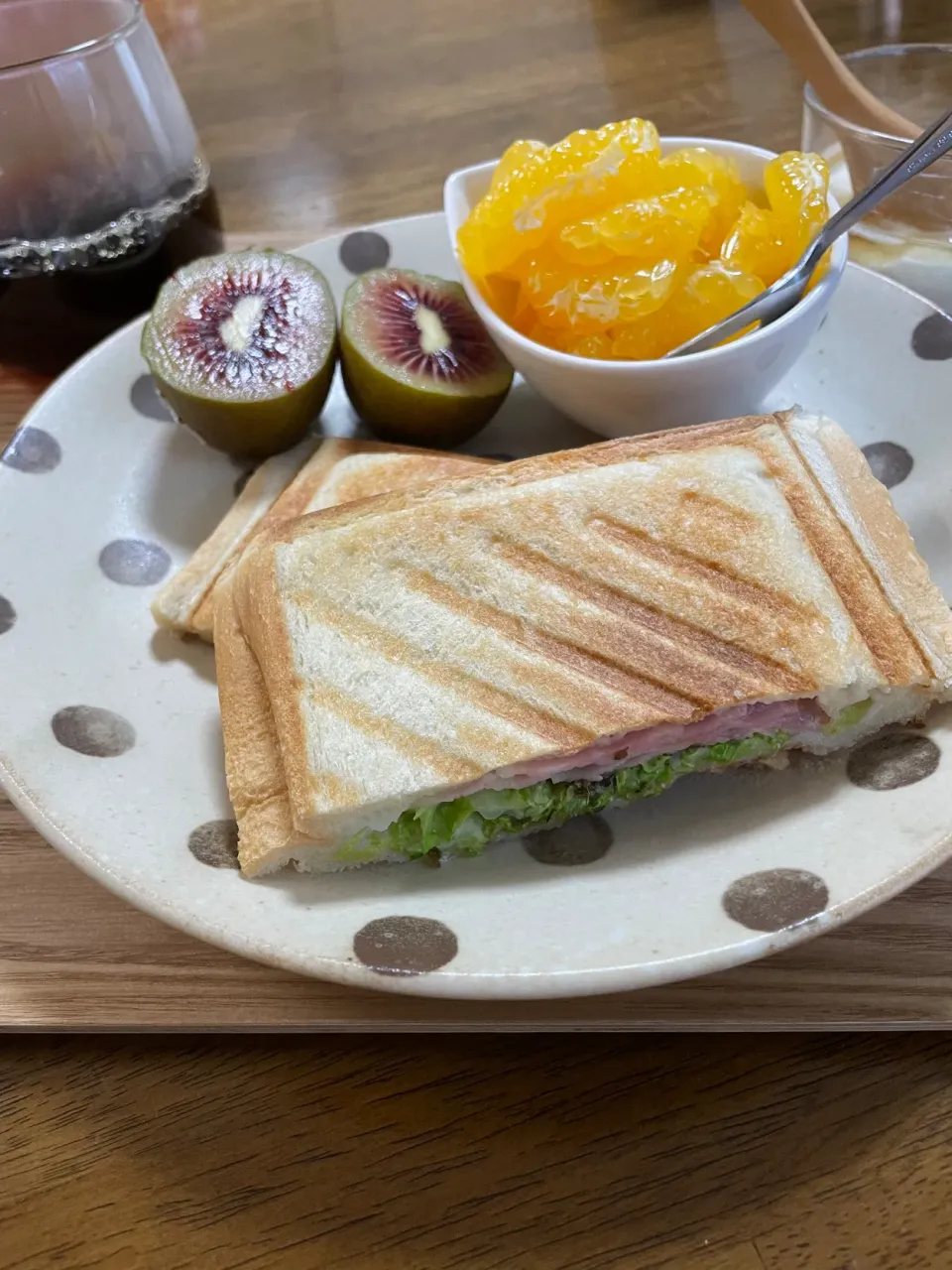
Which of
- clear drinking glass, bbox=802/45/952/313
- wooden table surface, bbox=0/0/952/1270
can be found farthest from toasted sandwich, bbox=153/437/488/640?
clear drinking glass, bbox=802/45/952/313

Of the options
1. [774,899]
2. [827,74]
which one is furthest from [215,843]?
[827,74]

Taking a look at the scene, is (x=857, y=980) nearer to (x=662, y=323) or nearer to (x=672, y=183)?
(x=662, y=323)

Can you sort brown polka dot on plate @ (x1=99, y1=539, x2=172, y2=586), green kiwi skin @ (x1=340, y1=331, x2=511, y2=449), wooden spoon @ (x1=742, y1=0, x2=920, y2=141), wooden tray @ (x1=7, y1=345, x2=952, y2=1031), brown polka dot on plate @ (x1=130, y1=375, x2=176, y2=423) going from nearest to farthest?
wooden tray @ (x1=7, y1=345, x2=952, y2=1031), brown polka dot on plate @ (x1=99, y1=539, x2=172, y2=586), green kiwi skin @ (x1=340, y1=331, x2=511, y2=449), brown polka dot on plate @ (x1=130, y1=375, x2=176, y2=423), wooden spoon @ (x1=742, y1=0, x2=920, y2=141)

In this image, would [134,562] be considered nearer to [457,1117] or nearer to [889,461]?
[457,1117]

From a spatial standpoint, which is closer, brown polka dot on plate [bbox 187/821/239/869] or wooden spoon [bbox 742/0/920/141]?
brown polka dot on plate [bbox 187/821/239/869]

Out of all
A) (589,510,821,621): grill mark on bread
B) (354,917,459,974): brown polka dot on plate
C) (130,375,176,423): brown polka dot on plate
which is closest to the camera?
(354,917,459,974): brown polka dot on plate

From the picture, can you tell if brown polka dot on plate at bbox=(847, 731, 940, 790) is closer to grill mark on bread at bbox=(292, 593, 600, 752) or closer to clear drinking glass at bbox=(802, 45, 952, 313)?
grill mark on bread at bbox=(292, 593, 600, 752)

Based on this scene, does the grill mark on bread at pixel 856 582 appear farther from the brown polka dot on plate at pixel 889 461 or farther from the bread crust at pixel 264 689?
the bread crust at pixel 264 689

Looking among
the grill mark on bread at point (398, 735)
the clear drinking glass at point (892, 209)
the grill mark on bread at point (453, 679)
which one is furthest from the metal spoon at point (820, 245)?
the grill mark on bread at point (398, 735)
